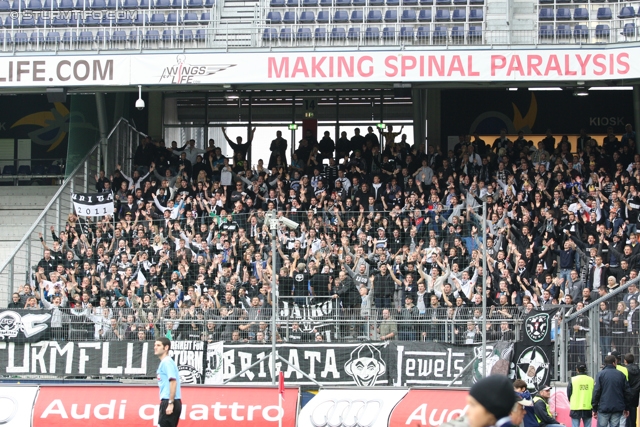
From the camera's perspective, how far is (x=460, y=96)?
30.4 m

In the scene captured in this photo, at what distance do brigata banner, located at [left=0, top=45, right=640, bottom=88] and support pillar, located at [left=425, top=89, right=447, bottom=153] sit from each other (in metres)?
6.10

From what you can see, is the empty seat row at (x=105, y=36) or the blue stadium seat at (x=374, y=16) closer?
the blue stadium seat at (x=374, y=16)

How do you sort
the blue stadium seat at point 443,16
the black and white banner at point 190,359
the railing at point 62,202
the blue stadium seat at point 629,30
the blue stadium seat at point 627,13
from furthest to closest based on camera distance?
the blue stadium seat at point 443,16, the blue stadium seat at point 627,13, the blue stadium seat at point 629,30, the railing at point 62,202, the black and white banner at point 190,359

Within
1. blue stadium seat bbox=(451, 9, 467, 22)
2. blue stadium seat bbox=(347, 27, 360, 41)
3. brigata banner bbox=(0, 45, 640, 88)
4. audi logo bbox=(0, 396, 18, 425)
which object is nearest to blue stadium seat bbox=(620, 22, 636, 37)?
brigata banner bbox=(0, 45, 640, 88)

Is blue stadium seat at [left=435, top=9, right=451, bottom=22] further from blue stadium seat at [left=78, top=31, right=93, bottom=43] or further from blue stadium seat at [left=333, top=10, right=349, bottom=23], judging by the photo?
blue stadium seat at [left=78, top=31, right=93, bottom=43]

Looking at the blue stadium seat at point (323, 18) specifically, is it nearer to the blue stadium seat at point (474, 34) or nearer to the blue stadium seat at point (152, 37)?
the blue stadium seat at point (474, 34)

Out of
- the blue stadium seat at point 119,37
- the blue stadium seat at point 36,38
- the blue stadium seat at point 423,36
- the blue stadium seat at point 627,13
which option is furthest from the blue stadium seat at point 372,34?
the blue stadium seat at point 36,38

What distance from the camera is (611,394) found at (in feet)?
48.8

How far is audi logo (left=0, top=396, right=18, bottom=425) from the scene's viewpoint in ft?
51.3

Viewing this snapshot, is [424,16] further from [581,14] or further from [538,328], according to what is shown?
[538,328]

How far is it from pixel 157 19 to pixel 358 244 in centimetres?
945

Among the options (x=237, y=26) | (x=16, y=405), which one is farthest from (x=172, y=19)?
(x=16, y=405)

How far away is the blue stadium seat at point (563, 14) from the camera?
2420 centimetres

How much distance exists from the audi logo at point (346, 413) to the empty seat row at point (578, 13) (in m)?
12.3
